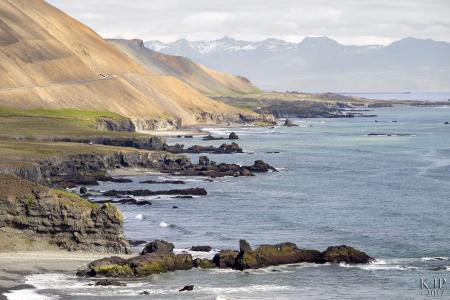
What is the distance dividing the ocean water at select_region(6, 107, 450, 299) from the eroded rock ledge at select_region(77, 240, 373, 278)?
0.67 m

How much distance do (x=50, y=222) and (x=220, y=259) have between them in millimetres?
10028

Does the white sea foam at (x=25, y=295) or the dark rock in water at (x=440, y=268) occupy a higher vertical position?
the white sea foam at (x=25, y=295)

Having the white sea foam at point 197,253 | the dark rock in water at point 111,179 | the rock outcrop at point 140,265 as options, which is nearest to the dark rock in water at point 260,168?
the dark rock in water at point 111,179

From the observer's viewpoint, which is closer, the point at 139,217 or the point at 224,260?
the point at 224,260

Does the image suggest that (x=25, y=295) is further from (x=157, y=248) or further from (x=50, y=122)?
(x=50, y=122)

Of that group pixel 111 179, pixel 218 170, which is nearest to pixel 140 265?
pixel 111 179

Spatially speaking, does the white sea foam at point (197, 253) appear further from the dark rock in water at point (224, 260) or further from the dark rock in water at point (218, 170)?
the dark rock in water at point (218, 170)

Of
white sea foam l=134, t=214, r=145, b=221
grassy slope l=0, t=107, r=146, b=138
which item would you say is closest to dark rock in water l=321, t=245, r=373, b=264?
white sea foam l=134, t=214, r=145, b=221

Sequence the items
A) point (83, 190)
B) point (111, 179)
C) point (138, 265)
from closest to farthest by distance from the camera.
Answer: point (138, 265) < point (83, 190) < point (111, 179)

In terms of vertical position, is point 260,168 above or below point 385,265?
above

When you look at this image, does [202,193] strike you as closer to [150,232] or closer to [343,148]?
[150,232]

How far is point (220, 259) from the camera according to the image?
201 feet

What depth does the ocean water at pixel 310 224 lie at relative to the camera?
56.3m

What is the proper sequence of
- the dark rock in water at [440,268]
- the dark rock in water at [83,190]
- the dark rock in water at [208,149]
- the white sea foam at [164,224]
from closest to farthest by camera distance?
the dark rock in water at [440,268] → the white sea foam at [164,224] → the dark rock in water at [83,190] → the dark rock in water at [208,149]
